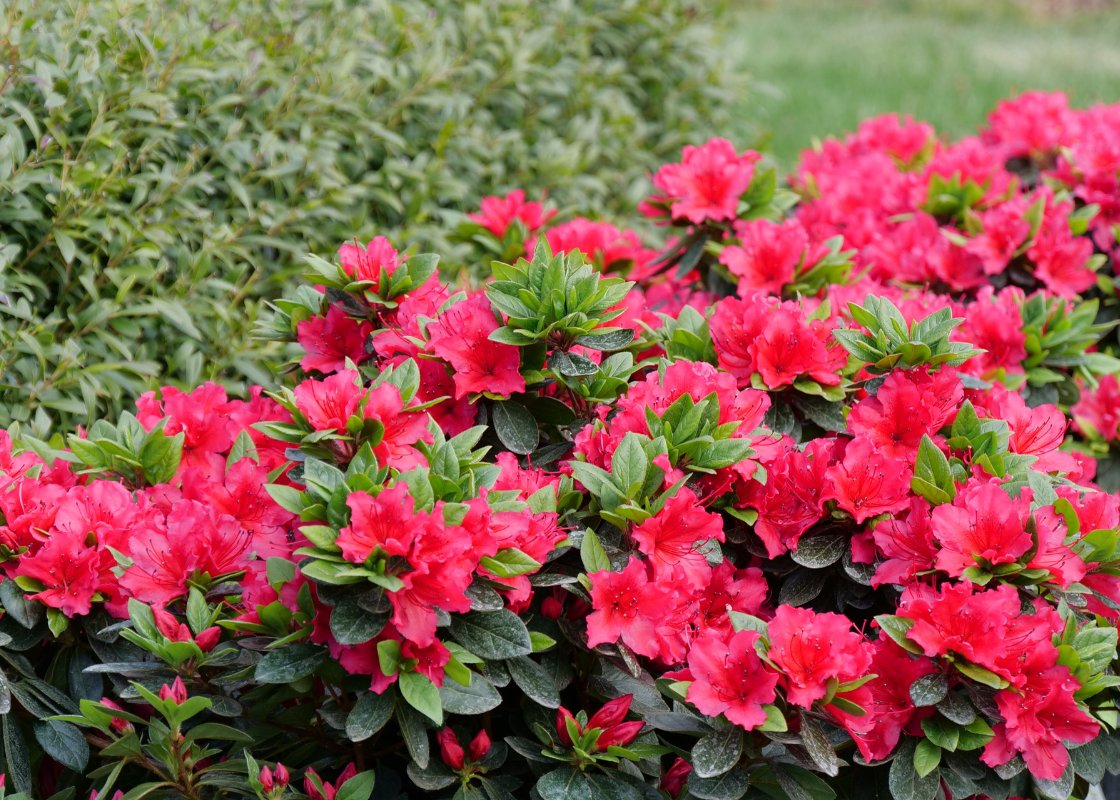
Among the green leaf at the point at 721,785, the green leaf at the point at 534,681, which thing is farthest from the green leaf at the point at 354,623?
the green leaf at the point at 721,785

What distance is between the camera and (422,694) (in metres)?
1.34

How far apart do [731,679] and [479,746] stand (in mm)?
345

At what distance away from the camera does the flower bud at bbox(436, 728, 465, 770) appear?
4.86ft

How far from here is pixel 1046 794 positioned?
161 cm

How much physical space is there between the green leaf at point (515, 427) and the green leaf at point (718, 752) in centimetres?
47

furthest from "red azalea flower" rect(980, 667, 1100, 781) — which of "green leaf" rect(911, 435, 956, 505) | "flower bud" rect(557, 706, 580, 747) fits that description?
"flower bud" rect(557, 706, 580, 747)

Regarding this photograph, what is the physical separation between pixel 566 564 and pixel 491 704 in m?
0.26

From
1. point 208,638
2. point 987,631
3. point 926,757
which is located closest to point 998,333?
point 987,631

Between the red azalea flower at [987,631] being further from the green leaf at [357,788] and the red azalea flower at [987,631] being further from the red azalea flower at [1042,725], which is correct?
the green leaf at [357,788]

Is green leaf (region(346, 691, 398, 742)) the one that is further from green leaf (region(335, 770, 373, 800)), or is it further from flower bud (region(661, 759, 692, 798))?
flower bud (region(661, 759, 692, 798))

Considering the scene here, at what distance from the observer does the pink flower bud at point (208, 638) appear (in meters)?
1.50

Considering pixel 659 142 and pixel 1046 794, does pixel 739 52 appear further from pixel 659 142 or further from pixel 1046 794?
pixel 1046 794

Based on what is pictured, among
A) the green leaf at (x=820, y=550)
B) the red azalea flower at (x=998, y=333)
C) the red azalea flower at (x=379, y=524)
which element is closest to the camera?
the red azalea flower at (x=379, y=524)

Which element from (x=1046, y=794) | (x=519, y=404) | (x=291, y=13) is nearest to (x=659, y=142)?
(x=291, y=13)
